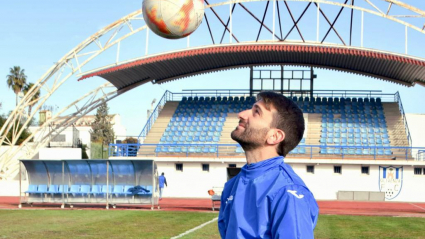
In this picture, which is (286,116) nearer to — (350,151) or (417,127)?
(350,151)

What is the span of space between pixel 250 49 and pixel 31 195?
56.9 feet

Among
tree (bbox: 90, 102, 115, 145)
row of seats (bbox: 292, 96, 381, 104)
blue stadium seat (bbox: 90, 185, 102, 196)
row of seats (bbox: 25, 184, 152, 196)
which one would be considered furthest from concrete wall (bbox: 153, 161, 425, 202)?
tree (bbox: 90, 102, 115, 145)

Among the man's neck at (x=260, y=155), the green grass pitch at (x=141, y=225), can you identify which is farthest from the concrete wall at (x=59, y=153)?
the man's neck at (x=260, y=155)

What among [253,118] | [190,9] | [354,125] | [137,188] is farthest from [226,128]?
[253,118]

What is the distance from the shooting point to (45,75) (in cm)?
3928

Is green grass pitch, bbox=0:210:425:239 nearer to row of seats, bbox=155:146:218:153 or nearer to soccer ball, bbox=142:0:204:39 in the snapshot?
soccer ball, bbox=142:0:204:39

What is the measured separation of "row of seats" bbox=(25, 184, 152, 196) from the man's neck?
22.6 meters

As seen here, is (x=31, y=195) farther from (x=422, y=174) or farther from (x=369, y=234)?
(x=422, y=174)

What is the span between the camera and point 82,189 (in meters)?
26.9

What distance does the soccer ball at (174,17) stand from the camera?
64.0 ft

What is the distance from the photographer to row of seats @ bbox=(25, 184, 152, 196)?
2648 centimetres

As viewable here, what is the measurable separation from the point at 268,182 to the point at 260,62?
1582 inches

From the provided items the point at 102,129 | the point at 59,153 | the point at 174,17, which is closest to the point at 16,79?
the point at 102,129

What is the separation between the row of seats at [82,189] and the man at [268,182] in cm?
2270
